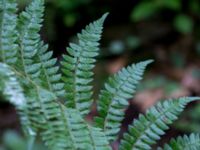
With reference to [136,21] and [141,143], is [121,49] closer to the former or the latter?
[136,21]

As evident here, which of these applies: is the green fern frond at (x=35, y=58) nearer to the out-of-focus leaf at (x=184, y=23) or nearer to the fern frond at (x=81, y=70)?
the fern frond at (x=81, y=70)

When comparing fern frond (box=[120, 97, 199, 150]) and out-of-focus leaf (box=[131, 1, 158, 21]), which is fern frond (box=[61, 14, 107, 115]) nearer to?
fern frond (box=[120, 97, 199, 150])

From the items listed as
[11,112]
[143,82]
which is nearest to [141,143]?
[143,82]

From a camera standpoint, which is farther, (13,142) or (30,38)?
(13,142)

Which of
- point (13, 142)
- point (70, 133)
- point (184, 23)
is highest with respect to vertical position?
point (184, 23)

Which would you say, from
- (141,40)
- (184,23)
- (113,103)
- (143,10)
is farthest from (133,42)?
(113,103)

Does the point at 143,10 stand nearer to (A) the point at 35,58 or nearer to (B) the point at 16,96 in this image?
(A) the point at 35,58
